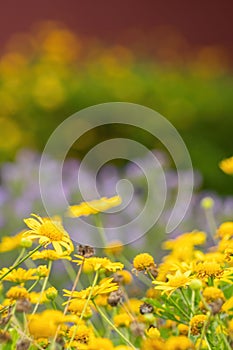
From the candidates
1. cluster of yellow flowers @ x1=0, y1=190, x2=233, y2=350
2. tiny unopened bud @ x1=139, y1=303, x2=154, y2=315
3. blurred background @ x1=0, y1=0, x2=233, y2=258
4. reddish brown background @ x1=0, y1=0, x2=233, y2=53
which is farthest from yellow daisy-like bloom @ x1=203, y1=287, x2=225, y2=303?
reddish brown background @ x1=0, y1=0, x2=233, y2=53

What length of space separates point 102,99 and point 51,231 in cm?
358

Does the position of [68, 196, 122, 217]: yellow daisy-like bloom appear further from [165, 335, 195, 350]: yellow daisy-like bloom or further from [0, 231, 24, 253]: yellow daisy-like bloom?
[165, 335, 195, 350]: yellow daisy-like bloom

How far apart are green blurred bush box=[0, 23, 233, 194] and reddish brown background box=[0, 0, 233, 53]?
1591mm

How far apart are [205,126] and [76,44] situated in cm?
194

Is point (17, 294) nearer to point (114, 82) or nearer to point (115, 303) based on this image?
point (115, 303)

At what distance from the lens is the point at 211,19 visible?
7695 millimetres

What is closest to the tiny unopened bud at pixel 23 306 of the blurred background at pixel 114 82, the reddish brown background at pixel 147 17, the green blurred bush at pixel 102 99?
the blurred background at pixel 114 82

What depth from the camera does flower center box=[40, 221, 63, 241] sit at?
140cm

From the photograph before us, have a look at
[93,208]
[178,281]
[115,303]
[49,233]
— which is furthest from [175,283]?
[93,208]

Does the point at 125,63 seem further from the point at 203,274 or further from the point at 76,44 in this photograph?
the point at 203,274

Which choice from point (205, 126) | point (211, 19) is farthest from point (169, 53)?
point (205, 126)

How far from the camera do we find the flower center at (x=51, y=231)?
4.58ft

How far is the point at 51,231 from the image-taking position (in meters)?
1.41

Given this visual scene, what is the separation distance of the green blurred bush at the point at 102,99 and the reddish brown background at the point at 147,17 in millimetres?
1591
